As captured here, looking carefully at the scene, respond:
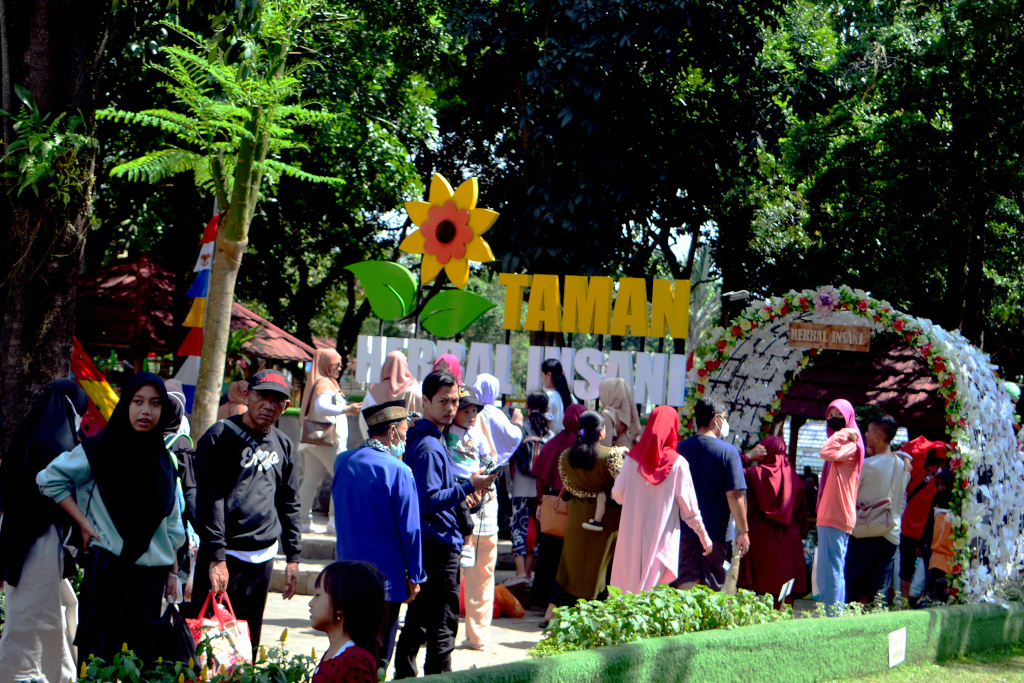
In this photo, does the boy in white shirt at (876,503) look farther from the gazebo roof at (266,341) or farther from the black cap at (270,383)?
the gazebo roof at (266,341)

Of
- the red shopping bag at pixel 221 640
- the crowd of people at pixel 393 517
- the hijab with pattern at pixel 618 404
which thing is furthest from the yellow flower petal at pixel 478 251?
the red shopping bag at pixel 221 640

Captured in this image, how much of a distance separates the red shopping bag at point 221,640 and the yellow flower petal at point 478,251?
26.6 ft

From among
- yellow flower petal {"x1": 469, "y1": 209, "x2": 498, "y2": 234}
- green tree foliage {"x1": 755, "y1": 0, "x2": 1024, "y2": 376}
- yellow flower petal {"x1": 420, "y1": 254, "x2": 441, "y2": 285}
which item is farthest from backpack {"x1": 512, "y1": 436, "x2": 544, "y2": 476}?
green tree foliage {"x1": 755, "y1": 0, "x2": 1024, "y2": 376}

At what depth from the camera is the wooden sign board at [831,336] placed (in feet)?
32.8

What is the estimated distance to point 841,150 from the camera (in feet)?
59.0

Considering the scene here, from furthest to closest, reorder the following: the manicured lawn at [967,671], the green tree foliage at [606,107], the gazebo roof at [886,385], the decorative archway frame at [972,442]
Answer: the green tree foliage at [606,107] < the gazebo roof at [886,385] < the decorative archway frame at [972,442] < the manicured lawn at [967,671]

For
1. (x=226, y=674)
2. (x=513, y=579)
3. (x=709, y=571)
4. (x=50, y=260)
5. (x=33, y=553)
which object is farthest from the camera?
(x=513, y=579)

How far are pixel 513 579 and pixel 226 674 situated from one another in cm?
480

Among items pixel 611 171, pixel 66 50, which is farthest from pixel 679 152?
pixel 66 50

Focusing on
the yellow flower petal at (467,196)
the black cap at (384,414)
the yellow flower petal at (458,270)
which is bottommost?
the black cap at (384,414)

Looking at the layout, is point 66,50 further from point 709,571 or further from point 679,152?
point 679,152

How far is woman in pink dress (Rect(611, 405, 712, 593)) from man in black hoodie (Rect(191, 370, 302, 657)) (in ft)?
8.61

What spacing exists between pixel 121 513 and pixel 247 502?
830mm

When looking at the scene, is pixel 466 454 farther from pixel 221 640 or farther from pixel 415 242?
pixel 415 242
